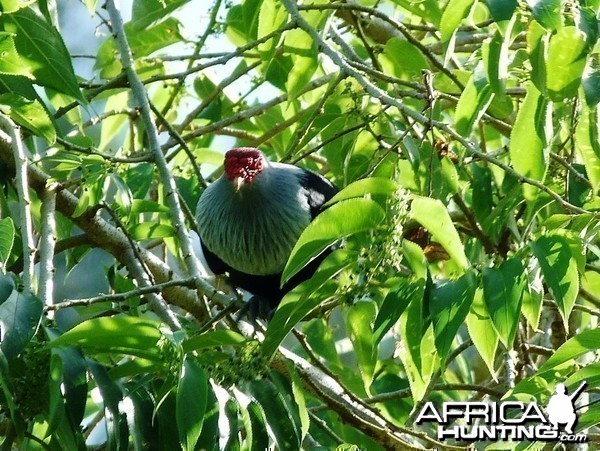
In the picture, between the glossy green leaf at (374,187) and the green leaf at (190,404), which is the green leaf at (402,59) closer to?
the glossy green leaf at (374,187)

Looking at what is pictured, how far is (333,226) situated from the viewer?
6.17 ft

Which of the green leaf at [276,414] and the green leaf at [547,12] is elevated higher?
the green leaf at [547,12]

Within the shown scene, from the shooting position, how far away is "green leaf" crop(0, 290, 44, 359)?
1.88m

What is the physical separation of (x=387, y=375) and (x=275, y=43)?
1.37 m

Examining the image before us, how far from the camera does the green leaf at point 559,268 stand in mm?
2008

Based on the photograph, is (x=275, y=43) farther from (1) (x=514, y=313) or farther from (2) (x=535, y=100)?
(1) (x=514, y=313)

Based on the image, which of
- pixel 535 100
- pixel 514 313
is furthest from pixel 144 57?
pixel 514 313

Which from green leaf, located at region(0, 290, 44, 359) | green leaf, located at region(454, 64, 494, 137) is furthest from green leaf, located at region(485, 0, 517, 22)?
green leaf, located at region(0, 290, 44, 359)

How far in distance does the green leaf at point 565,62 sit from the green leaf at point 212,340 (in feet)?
2.68

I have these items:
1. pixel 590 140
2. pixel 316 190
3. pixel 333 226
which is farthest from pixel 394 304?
pixel 316 190

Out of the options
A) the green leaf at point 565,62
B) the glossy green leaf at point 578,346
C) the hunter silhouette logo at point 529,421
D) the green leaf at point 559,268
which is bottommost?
the hunter silhouette logo at point 529,421

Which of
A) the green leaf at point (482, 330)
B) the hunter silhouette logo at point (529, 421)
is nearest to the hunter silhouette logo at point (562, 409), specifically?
the hunter silhouette logo at point (529, 421)

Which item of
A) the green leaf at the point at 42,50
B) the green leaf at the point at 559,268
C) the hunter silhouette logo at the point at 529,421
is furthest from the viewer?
the green leaf at the point at 42,50

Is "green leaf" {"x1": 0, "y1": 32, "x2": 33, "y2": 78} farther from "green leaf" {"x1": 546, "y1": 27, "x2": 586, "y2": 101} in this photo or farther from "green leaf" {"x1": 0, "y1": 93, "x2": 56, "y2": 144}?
"green leaf" {"x1": 546, "y1": 27, "x2": 586, "y2": 101}
